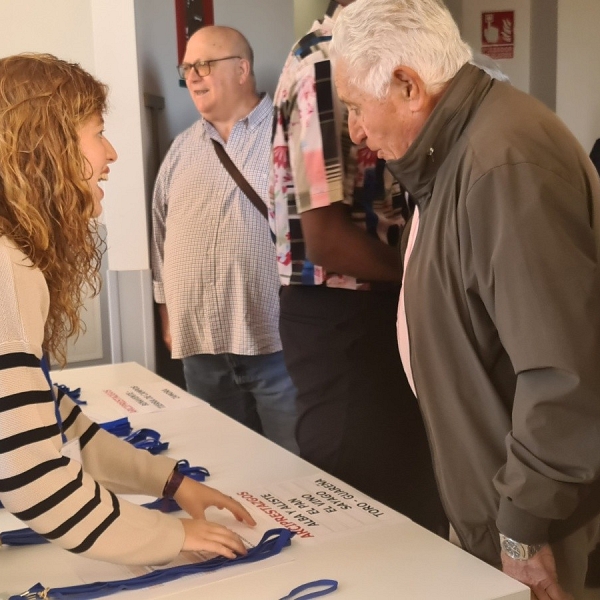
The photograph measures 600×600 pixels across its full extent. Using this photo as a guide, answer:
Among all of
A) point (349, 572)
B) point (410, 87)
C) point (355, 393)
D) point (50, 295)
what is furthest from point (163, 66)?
point (349, 572)

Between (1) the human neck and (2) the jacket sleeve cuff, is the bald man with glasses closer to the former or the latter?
(1) the human neck

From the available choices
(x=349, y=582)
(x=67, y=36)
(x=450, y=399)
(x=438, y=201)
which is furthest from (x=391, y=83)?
(x=67, y=36)

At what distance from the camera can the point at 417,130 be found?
1.19 meters

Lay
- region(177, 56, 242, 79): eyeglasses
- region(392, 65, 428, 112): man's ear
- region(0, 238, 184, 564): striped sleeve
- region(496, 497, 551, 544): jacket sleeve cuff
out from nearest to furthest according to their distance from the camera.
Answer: region(0, 238, 184, 564): striped sleeve, region(496, 497, 551, 544): jacket sleeve cuff, region(392, 65, 428, 112): man's ear, region(177, 56, 242, 79): eyeglasses

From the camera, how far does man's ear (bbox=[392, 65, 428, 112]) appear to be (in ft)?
3.76

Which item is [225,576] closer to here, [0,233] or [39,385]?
[39,385]

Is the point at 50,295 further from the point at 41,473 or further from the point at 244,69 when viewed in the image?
the point at 244,69

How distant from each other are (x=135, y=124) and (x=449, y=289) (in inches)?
61.0

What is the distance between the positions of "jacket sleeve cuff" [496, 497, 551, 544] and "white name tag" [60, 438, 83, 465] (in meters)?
0.60

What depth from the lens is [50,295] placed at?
1.06 meters

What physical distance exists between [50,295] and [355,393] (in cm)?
70

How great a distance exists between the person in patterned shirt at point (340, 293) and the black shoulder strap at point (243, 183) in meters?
0.87

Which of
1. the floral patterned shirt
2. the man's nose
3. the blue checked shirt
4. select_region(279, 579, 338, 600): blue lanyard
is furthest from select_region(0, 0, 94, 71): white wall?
select_region(279, 579, 338, 600): blue lanyard

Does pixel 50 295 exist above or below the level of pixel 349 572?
above
